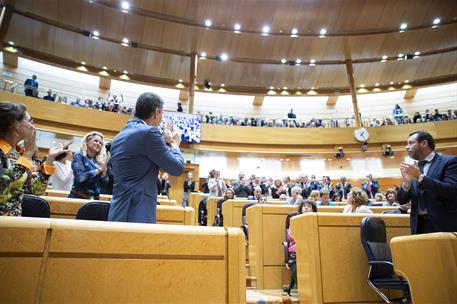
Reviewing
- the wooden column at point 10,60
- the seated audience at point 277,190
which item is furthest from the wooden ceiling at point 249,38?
the seated audience at point 277,190

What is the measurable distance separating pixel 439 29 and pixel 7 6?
56.3 feet

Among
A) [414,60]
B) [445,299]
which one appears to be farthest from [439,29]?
[445,299]

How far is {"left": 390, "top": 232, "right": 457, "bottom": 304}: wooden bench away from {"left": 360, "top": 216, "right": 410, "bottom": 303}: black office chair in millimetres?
760

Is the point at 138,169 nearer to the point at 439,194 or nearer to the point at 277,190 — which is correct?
the point at 439,194

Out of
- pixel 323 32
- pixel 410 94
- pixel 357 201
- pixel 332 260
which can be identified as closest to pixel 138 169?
pixel 332 260

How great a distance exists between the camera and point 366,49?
1406 cm

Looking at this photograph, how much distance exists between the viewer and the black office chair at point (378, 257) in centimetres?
222

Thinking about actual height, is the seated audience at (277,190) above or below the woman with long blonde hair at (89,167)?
above

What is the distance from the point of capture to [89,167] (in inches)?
98.7

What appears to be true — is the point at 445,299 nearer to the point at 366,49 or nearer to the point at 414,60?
the point at 366,49

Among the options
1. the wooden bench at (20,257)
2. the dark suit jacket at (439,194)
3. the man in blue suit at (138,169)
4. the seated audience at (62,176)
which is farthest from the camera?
the seated audience at (62,176)

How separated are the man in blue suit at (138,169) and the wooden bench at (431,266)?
3.93 feet

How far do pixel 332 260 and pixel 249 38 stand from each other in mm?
12494

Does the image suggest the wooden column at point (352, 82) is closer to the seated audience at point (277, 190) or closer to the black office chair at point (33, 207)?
the seated audience at point (277, 190)
